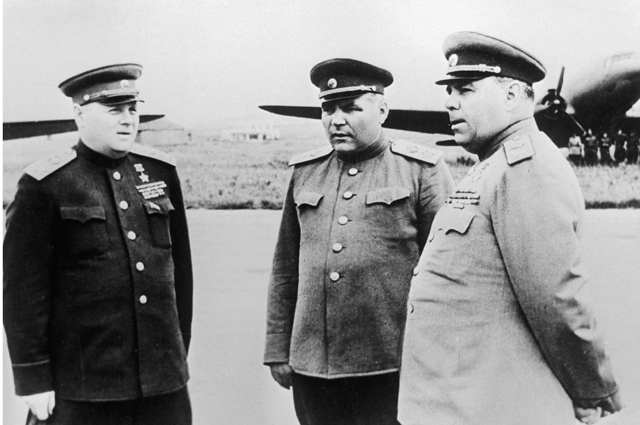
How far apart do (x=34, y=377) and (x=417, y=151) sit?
5.15ft

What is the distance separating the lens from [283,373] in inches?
97.0

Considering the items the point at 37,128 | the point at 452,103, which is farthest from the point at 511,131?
the point at 37,128

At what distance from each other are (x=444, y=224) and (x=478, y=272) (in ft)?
0.59

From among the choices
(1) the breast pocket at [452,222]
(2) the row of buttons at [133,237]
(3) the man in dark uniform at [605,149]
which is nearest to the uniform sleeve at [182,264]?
(2) the row of buttons at [133,237]

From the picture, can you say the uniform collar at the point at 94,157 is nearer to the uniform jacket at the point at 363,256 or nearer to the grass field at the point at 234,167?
the grass field at the point at 234,167

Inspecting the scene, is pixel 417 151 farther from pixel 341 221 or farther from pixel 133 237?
pixel 133 237

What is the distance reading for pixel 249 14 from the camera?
2799mm

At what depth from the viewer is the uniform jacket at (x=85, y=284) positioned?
7.41 ft

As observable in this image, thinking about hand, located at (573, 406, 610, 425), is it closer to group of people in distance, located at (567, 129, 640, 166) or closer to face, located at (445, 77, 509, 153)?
face, located at (445, 77, 509, 153)

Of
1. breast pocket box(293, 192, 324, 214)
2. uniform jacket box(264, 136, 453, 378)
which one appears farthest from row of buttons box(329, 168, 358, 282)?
breast pocket box(293, 192, 324, 214)

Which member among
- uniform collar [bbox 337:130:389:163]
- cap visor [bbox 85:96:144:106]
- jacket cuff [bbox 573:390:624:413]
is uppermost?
cap visor [bbox 85:96:144:106]

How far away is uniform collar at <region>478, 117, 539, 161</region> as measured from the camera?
1991 millimetres

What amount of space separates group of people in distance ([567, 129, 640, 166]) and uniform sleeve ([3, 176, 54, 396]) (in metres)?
2.01

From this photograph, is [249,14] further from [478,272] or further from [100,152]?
[478,272]
